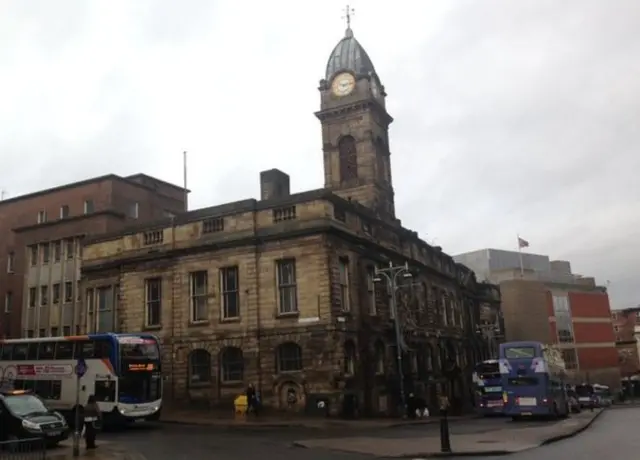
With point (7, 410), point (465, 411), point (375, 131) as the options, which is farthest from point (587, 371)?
point (7, 410)

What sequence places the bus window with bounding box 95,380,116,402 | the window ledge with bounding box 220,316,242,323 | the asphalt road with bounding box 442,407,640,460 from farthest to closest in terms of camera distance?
the window ledge with bounding box 220,316,242,323
the bus window with bounding box 95,380,116,402
the asphalt road with bounding box 442,407,640,460

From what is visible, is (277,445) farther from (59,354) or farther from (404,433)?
(59,354)

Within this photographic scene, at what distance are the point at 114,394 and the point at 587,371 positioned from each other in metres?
73.7

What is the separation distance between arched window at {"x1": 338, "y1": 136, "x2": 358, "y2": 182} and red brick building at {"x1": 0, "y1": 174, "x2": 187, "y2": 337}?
1502cm

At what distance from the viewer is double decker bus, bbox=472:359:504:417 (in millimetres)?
41281

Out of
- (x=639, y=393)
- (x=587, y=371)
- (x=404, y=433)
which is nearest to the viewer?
(x=404, y=433)

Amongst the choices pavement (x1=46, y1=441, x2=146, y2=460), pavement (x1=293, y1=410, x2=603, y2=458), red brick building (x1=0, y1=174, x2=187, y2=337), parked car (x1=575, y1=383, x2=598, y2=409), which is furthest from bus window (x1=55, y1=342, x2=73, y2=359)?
parked car (x1=575, y1=383, x2=598, y2=409)

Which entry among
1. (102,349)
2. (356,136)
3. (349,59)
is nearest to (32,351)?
(102,349)

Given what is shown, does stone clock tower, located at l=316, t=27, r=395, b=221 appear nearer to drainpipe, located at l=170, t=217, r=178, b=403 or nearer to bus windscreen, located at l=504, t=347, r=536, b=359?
drainpipe, located at l=170, t=217, r=178, b=403

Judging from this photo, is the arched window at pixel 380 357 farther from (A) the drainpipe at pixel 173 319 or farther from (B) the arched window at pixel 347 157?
(B) the arched window at pixel 347 157

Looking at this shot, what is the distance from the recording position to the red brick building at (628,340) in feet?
326

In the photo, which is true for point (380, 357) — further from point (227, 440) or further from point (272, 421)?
point (227, 440)

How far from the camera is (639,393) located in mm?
95875

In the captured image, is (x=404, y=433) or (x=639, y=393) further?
(x=639, y=393)
